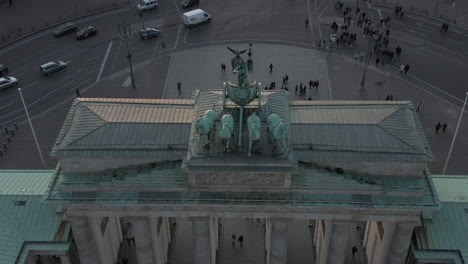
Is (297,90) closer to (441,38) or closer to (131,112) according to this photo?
(441,38)

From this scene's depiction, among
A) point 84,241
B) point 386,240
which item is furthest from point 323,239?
point 84,241

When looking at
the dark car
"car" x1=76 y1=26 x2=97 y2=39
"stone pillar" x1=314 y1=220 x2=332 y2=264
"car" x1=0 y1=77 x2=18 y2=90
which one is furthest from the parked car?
"stone pillar" x1=314 y1=220 x2=332 y2=264

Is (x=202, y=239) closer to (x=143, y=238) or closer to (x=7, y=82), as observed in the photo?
(x=143, y=238)

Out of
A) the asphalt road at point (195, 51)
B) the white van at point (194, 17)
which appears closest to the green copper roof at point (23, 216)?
the asphalt road at point (195, 51)

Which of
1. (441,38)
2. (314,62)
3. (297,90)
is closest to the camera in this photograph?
(297,90)

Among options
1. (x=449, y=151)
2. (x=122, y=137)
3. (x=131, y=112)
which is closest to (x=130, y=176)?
(x=122, y=137)

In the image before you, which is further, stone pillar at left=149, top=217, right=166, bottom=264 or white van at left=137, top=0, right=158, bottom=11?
white van at left=137, top=0, right=158, bottom=11

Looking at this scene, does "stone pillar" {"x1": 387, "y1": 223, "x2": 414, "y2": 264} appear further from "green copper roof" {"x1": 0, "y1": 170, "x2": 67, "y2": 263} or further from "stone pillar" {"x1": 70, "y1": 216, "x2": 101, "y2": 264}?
"green copper roof" {"x1": 0, "y1": 170, "x2": 67, "y2": 263}
